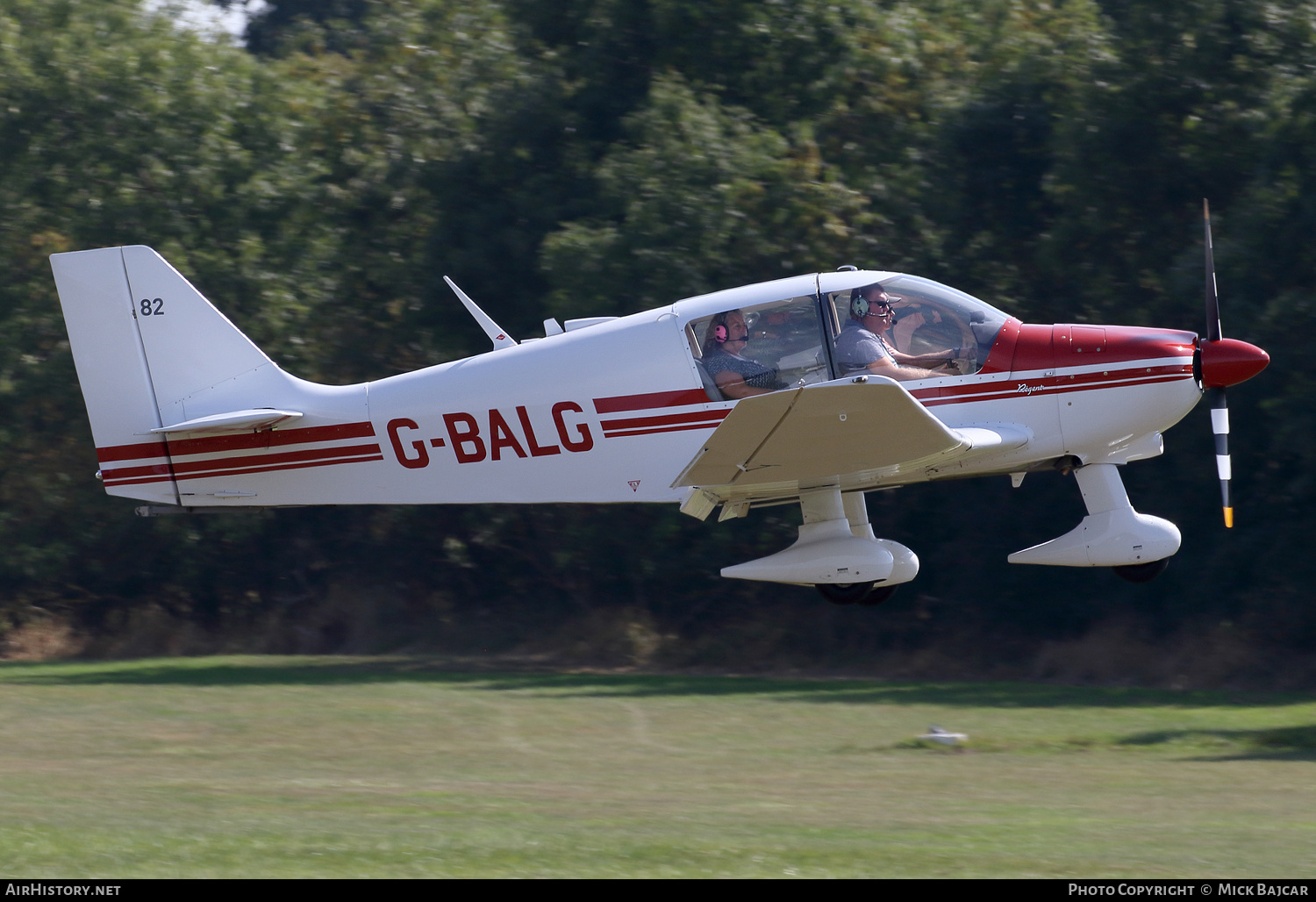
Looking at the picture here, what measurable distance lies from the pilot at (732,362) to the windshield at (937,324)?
0.78m

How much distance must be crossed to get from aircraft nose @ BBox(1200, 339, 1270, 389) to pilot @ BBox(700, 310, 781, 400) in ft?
8.99

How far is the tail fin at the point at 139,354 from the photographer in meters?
9.91

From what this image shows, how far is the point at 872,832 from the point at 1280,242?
31.0 ft

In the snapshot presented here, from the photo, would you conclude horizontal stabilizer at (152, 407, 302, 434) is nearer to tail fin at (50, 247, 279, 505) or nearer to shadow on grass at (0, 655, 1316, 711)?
tail fin at (50, 247, 279, 505)

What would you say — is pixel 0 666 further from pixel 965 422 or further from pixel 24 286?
pixel 965 422

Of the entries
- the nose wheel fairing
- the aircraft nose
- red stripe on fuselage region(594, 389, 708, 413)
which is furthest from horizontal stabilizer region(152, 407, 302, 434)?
the aircraft nose

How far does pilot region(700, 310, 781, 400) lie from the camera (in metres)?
9.05

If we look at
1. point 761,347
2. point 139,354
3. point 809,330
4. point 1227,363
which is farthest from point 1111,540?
point 139,354

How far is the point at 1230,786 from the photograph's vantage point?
39.6 ft

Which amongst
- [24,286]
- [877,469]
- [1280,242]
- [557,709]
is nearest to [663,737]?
[557,709]

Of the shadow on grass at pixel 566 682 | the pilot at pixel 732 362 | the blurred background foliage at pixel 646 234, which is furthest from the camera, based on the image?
the blurred background foliage at pixel 646 234

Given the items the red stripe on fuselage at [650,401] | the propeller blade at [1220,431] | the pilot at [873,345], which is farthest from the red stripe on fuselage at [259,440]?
the propeller blade at [1220,431]

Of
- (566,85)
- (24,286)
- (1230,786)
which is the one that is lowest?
(1230,786)

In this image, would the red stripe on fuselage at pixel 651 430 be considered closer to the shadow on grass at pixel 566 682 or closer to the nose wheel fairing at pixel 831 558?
the nose wheel fairing at pixel 831 558
